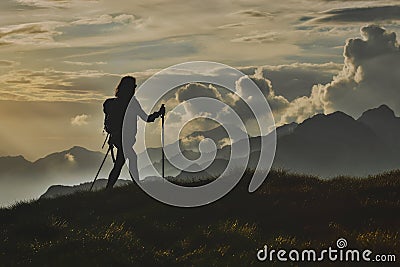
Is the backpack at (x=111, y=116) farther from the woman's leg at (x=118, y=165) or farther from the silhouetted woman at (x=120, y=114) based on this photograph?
the woman's leg at (x=118, y=165)

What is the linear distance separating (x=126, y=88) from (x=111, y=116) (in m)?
1.21

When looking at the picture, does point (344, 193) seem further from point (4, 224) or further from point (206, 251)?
point (4, 224)

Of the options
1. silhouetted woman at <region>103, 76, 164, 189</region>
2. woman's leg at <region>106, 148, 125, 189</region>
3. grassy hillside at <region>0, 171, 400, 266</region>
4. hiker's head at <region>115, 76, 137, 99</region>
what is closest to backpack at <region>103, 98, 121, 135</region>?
silhouetted woman at <region>103, 76, 164, 189</region>

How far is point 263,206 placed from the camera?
18.9 metres

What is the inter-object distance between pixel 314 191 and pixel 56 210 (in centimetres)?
837

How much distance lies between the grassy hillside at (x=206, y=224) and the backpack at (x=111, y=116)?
8.78 ft

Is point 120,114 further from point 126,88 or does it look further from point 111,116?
point 126,88

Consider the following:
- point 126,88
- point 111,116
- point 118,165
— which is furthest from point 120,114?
point 118,165

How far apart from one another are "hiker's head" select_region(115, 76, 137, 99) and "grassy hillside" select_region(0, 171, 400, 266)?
3.71 metres

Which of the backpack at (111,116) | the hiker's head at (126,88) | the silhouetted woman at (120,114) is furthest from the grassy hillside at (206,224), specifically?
the hiker's head at (126,88)

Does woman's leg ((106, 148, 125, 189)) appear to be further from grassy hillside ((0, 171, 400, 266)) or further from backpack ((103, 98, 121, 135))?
grassy hillside ((0, 171, 400, 266))

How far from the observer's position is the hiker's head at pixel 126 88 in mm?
23641

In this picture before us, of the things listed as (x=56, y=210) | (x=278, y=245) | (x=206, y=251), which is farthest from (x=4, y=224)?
(x=278, y=245)

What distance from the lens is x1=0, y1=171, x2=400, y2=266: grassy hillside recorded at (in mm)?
14797
